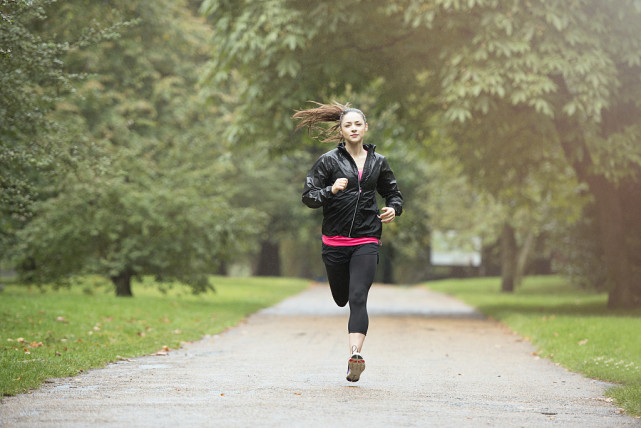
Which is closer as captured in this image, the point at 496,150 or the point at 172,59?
the point at 496,150

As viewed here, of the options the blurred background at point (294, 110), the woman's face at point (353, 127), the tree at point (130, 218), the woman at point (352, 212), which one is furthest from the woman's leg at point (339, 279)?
the tree at point (130, 218)

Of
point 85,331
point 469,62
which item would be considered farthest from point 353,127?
point 469,62

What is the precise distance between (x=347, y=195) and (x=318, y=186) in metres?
0.25

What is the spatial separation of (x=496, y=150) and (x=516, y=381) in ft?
31.2

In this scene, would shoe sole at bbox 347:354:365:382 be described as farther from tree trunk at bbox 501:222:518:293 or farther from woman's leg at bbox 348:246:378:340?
tree trunk at bbox 501:222:518:293

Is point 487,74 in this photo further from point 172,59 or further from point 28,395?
point 172,59

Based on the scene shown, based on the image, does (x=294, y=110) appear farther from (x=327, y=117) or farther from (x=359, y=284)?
(x=359, y=284)

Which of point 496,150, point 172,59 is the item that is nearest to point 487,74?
point 496,150

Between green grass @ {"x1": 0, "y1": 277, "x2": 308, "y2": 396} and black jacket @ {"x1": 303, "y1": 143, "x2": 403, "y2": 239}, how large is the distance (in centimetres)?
256

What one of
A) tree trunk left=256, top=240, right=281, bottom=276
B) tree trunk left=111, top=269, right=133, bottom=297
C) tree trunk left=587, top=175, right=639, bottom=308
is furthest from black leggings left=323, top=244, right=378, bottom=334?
tree trunk left=256, top=240, right=281, bottom=276

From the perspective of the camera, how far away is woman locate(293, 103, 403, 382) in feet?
21.1

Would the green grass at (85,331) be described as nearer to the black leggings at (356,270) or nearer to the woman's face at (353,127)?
the black leggings at (356,270)

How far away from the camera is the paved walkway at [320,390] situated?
503cm

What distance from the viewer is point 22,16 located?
8836 millimetres
